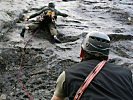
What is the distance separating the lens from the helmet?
3280 mm

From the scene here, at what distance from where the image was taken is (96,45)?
3.31m

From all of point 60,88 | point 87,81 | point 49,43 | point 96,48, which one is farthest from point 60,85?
point 49,43

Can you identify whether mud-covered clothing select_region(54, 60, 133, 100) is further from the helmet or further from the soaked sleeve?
the helmet

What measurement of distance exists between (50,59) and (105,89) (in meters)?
5.07

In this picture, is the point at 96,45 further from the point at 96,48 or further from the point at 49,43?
the point at 49,43

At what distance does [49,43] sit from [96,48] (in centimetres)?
608

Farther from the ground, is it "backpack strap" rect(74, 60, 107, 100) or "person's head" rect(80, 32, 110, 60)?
"person's head" rect(80, 32, 110, 60)

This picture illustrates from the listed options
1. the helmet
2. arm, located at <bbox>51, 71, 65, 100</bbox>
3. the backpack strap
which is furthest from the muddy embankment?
the backpack strap

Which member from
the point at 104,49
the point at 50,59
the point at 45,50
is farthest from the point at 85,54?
the point at 45,50

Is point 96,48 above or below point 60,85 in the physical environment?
above

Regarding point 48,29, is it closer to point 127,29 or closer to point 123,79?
point 127,29

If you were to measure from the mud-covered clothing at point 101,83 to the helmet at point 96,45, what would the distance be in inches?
9.1

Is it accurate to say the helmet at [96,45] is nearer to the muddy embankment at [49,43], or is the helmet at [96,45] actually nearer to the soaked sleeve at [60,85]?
the soaked sleeve at [60,85]

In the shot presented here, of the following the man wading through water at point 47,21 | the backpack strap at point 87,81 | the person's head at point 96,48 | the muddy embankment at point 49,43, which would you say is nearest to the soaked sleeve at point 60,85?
the backpack strap at point 87,81
